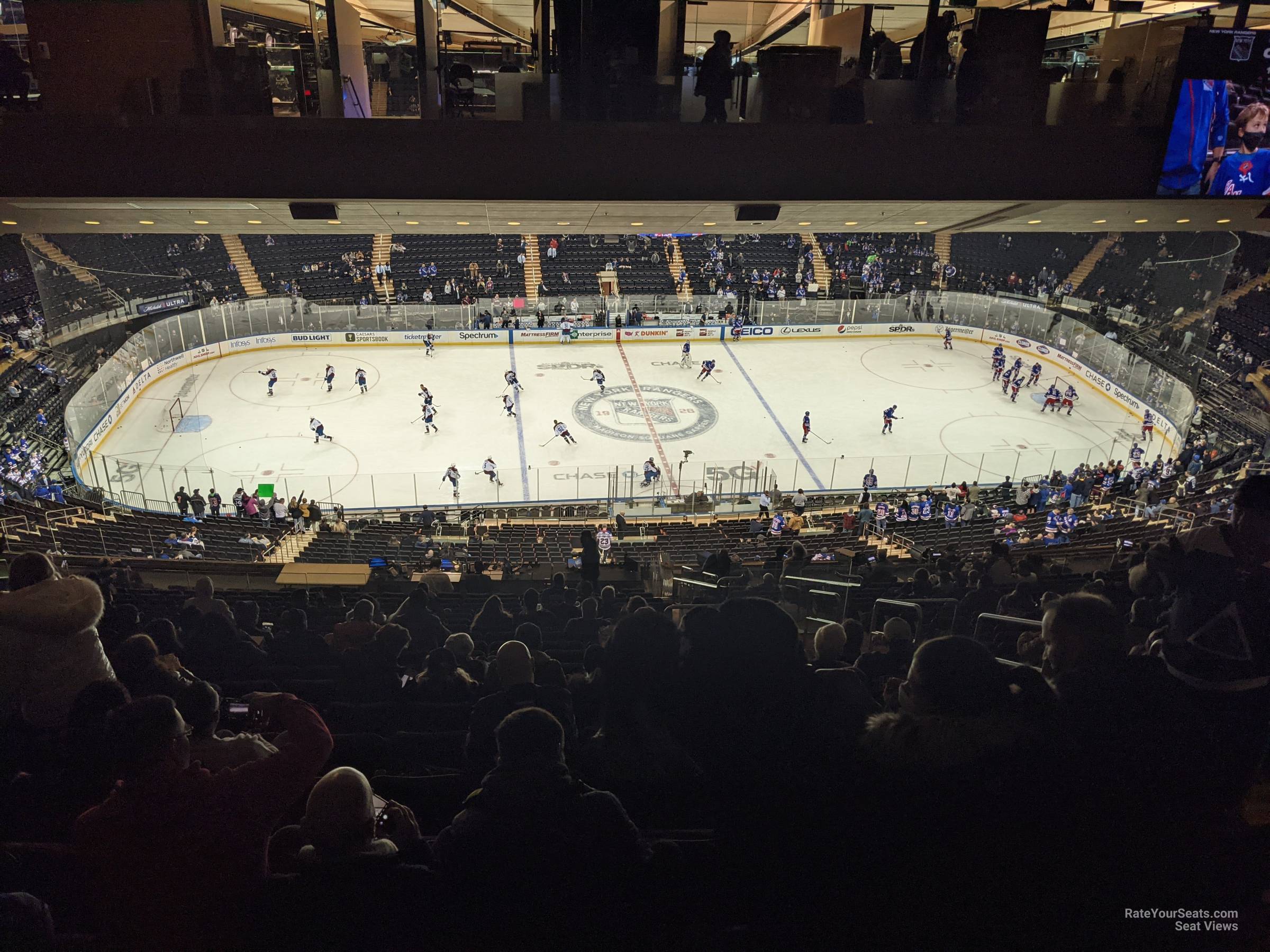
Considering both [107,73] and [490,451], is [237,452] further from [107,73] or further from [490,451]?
[107,73]

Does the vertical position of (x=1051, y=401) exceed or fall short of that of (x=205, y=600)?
it falls short

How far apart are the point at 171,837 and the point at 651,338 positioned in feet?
99.1

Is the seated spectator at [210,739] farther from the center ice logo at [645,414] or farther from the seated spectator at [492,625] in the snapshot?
the center ice logo at [645,414]

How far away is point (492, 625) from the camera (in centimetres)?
628

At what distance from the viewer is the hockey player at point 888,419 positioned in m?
22.3

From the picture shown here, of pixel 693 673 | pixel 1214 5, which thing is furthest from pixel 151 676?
pixel 1214 5

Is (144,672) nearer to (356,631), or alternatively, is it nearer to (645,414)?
(356,631)

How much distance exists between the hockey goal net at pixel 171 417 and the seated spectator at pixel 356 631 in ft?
61.4

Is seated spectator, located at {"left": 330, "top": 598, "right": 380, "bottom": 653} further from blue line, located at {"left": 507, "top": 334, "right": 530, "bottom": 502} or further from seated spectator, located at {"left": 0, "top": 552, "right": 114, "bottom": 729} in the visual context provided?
blue line, located at {"left": 507, "top": 334, "right": 530, "bottom": 502}

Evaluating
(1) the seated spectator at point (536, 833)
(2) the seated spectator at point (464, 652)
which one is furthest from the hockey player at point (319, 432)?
(1) the seated spectator at point (536, 833)

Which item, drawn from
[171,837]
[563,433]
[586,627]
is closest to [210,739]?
[171,837]

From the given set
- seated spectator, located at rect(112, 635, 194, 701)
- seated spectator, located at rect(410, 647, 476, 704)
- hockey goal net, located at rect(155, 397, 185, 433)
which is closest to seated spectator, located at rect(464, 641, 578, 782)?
seated spectator, located at rect(410, 647, 476, 704)

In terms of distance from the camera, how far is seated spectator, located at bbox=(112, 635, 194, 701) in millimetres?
3473

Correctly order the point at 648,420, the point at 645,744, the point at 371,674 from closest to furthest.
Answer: the point at 645,744, the point at 371,674, the point at 648,420
